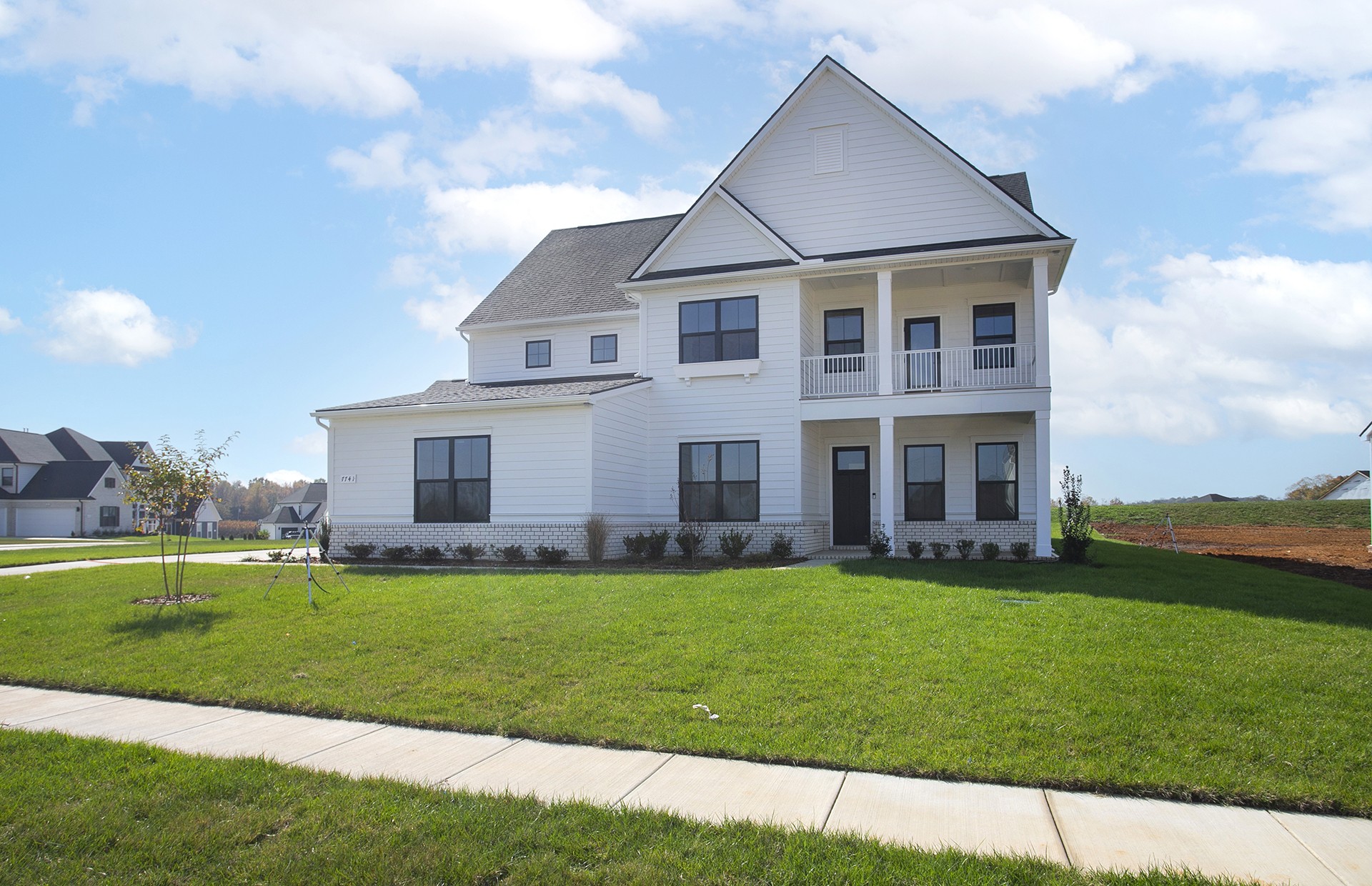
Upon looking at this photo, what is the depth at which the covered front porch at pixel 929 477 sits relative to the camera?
19.3 meters

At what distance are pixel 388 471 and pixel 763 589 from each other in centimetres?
1174

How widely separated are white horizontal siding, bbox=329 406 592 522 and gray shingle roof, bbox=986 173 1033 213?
12.1 m

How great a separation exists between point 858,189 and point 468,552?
12.4m

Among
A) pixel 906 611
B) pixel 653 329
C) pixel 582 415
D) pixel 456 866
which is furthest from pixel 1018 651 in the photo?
pixel 653 329

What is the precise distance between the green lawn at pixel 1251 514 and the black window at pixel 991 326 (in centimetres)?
2758

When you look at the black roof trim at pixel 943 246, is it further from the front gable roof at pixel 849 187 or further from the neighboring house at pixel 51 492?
the neighboring house at pixel 51 492

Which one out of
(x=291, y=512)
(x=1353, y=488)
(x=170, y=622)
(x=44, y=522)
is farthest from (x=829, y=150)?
(x=291, y=512)

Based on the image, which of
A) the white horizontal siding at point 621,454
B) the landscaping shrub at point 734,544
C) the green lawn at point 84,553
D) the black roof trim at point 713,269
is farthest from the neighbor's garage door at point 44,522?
the landscaping shrub at point 734,544

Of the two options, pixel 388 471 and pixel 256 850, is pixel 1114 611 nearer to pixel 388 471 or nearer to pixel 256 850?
pixel 256 850

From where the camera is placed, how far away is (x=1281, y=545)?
27.5 metres

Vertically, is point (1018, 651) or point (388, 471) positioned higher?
point (388, 471)

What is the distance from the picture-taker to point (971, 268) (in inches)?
750

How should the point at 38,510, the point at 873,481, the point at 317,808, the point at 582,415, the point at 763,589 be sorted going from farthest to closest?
1. the point at 38,510
2. the point at 873,481
3. the point at 582,415
4. the point at 763,589
5. the point at 317,808

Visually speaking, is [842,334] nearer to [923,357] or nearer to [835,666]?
[923,357]
